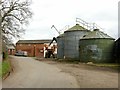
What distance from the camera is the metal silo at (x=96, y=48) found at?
1582 inches

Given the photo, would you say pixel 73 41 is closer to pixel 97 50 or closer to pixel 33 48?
pixel 97 50

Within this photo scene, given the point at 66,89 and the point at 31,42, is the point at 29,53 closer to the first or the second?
the point at 31,42

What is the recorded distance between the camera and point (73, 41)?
1860 inches

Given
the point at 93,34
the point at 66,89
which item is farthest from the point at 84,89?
the point at 93,34

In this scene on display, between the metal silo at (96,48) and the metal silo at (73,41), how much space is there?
4275mm

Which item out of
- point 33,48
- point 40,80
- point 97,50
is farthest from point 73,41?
point 33,48

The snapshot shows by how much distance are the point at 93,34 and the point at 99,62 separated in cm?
511

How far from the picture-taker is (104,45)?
1619 inches

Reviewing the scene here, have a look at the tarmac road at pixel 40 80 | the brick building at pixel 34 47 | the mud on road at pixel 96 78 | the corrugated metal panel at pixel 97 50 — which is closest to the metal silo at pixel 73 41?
the corrugated metal panel at pixel 97 50

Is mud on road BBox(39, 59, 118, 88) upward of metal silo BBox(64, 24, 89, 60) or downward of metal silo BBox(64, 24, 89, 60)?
downward

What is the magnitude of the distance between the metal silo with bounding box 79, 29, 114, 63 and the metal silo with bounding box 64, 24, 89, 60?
4275 millimetres

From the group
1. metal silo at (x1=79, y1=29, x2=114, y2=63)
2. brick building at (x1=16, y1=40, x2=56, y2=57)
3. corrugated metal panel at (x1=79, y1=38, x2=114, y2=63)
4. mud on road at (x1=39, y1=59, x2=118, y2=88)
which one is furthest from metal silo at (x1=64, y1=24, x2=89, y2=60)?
brick building at (x1=16, y1=40, x2=56, y2=57)

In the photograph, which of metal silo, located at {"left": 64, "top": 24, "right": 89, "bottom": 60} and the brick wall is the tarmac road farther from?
the brick wall

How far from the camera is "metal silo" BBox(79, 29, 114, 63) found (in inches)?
1582
